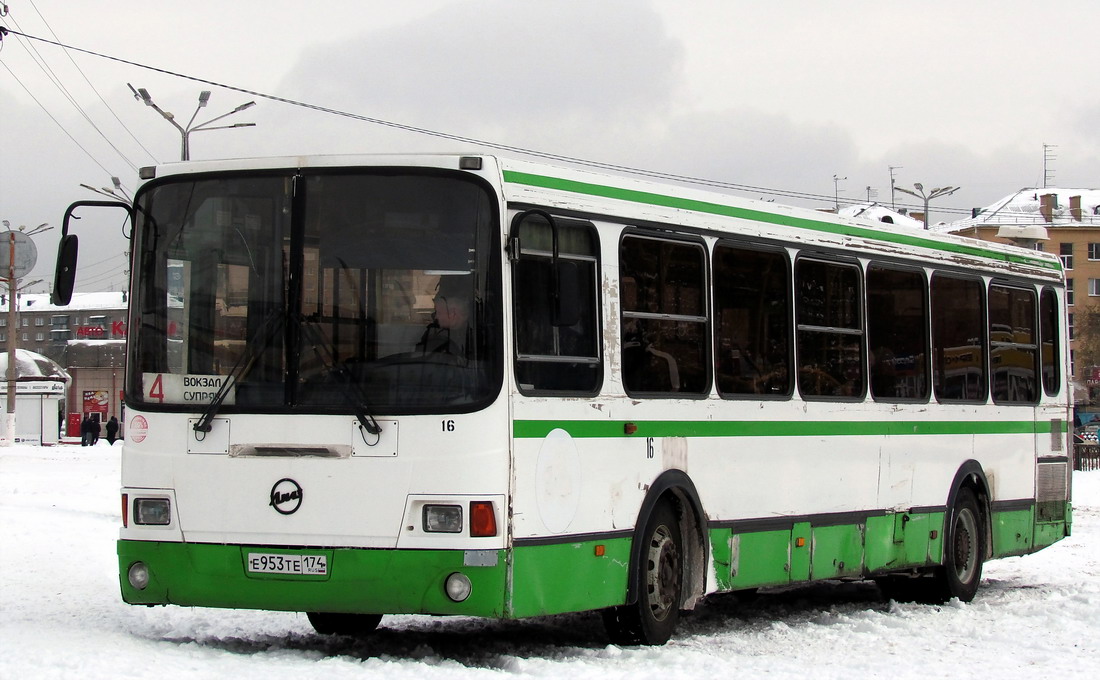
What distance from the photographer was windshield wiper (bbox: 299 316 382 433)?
8.91m

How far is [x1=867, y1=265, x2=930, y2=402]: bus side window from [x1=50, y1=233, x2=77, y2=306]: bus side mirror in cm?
637

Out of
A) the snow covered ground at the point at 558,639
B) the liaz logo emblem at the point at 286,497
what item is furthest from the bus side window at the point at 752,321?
the liaz logo emblem at the point at 286,497

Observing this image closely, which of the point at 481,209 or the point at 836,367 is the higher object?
the point at 481,209

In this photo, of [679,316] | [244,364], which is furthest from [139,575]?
[679,316]

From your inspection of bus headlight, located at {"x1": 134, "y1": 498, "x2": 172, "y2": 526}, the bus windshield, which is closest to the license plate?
bus headlight, located at {"x1": 134, "y1": 498, "x2": 172, "y2": 526}

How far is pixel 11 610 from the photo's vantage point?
1159cm

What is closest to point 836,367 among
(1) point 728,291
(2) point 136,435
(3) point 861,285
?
(3) point 861,285

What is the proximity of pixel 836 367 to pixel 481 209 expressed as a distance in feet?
14.5

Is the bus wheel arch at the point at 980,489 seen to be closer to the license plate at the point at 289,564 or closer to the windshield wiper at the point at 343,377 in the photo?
the windshield wiper at the point at 343,377

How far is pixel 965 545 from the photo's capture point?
1447 cm

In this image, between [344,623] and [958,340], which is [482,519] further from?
[958,340]

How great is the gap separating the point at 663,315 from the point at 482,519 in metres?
2.35

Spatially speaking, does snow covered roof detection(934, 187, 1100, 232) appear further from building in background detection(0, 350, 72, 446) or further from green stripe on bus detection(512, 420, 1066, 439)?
green stripe on bus detection(512, 420, 1066, 439)

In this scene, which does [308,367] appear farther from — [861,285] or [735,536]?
[861,285]
